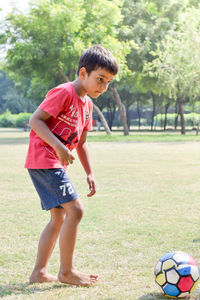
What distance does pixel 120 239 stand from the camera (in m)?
4.27

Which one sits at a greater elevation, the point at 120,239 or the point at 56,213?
the point at 56,213

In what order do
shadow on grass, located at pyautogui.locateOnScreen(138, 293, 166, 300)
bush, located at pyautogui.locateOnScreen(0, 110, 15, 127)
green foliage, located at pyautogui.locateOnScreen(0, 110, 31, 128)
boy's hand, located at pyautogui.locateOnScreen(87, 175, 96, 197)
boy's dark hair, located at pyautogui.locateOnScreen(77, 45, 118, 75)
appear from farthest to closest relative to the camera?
bush, located at pyautogui.locateOnScreen(0, 110, 15, 127)
green foliage, located at pyautogui.locateOnScreen(0, 110, 31, 128)
boy's hand, located at pyautogui.locateOnScreen(87, 175, 96, 197)
boy's dark hair, located at pyautogui.locateOnScreen(77, 45, 118, 75)
shadow on grass, located at pyautogui.locateOnScreen(138, 293, 166, 300)

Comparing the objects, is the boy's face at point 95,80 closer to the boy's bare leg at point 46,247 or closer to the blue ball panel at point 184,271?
the boy's bare leg at point 46,247

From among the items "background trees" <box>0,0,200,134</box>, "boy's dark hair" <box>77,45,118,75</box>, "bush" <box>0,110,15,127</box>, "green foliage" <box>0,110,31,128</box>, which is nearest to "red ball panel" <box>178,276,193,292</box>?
"boy's dark hair" <box>77,45,118,75</box>

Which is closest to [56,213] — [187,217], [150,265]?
[150,265]

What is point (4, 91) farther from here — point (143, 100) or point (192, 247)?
point (192, 247)

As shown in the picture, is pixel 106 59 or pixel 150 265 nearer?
pixel 106 59

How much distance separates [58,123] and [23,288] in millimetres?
1186

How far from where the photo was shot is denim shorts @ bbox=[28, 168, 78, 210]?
295 cm

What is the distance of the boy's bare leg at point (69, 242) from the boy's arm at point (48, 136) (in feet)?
1.07

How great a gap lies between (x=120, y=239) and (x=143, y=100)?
41.9m

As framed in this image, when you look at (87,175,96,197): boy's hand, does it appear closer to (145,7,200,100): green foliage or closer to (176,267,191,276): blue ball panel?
(176,267,191,276): blue ball panel

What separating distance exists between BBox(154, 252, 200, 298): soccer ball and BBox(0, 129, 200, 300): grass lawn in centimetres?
9

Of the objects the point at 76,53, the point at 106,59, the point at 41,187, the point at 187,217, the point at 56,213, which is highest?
the point at 76,53
